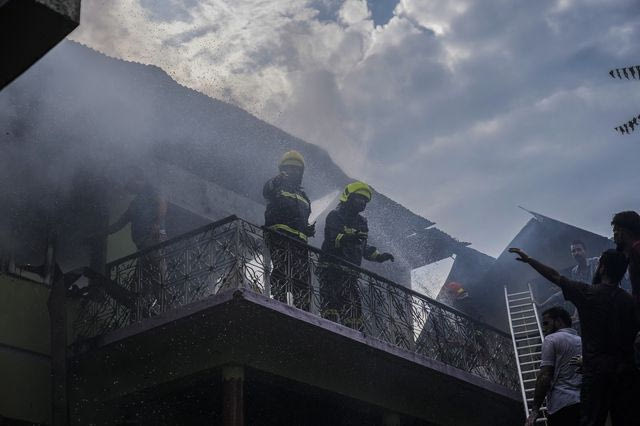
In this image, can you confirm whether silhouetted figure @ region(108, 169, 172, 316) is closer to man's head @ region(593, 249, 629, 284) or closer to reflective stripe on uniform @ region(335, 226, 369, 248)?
reflective stripe on uniform @ region(335, 226, 369, 248)

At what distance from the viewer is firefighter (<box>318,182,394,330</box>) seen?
12500 millimetres

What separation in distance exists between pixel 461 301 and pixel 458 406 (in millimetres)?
2823

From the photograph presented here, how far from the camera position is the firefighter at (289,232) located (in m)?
11.8

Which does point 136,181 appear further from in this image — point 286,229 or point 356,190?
point 356,190

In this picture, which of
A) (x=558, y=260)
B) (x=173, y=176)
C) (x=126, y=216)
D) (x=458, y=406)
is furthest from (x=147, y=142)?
(x=558, y=260)

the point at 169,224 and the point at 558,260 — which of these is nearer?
the point at 169,224

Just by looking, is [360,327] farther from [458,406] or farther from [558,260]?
[558,260]

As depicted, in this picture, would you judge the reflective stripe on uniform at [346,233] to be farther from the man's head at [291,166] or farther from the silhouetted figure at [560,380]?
the silhouetted figure at [560,380]

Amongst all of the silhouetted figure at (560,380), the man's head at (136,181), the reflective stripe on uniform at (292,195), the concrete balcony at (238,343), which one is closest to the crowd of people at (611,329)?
the silhouetted figure at (560,380)

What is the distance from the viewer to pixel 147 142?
569 inches

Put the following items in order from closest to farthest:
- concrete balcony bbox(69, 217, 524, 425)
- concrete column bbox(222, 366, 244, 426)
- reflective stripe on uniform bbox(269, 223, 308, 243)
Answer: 1. concrete column bbox(222, 366, 244, 426)
2. concrete balcony bbox(69, 217, 524, 425)
3. reflective stripe on uniform bbox(269, 223, 308, 243)

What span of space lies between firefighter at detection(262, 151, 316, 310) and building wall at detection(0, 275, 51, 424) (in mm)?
3091

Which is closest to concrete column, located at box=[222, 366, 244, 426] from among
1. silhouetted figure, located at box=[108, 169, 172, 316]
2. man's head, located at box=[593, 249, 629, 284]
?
silhouetted figure, located at box=[108, 169, 172, 316]

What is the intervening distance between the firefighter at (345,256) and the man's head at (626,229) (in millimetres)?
6076
